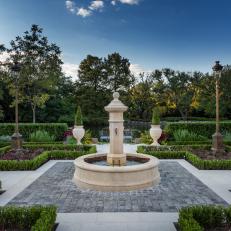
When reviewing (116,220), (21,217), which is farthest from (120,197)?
(21,217)

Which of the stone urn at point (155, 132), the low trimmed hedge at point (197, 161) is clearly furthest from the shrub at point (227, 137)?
the low trimmed hedge at point (197, 161)

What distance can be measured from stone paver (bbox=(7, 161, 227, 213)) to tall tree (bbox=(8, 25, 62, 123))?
1842 cm

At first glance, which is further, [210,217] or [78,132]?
[78,132]

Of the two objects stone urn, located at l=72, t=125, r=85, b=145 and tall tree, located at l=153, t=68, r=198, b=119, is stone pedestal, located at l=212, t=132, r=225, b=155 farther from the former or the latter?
tall tree, located at l=153, t=68, r=198, b=119

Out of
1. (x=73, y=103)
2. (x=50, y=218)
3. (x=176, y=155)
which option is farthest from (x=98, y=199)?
(x=73, y=103)

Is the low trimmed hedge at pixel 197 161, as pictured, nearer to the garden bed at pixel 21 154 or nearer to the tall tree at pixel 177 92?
the garden bed at pixel 21 154

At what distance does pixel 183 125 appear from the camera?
57.6 feet

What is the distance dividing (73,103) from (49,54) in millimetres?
12143

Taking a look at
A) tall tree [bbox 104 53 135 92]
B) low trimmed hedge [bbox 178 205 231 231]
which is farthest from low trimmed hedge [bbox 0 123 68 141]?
tall tree [bbox 104 53 135 92]

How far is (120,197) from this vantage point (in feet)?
23.2

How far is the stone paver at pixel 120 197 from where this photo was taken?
20.8 ft

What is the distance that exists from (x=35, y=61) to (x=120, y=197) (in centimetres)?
2224

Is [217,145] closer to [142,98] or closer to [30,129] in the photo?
[30,129]

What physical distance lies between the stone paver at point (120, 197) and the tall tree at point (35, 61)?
60.4 ft
